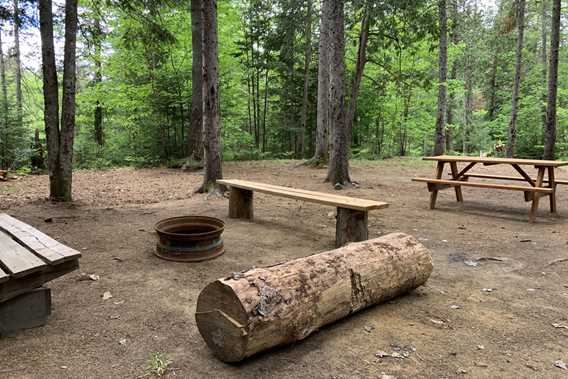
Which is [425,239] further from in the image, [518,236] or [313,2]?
[313,2]

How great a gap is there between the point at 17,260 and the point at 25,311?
371 millimetres

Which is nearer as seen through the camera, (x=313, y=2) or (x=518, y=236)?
(x=518, y=236)

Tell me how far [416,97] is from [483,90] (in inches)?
292

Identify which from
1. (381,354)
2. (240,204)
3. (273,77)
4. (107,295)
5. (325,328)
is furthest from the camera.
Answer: (273,77)

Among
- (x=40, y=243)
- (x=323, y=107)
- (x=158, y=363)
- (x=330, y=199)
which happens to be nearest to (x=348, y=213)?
(x=330, y=199)

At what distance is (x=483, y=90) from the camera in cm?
2481

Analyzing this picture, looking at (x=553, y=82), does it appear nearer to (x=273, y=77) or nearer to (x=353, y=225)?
(x=353, y=225)

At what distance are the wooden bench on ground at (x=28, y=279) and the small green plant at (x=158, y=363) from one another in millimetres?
898

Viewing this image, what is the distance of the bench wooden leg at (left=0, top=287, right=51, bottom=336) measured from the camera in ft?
8.38

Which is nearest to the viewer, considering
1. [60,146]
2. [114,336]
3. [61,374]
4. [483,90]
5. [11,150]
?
[61,374]

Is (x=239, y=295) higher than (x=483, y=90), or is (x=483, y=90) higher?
(x=483, y=90)

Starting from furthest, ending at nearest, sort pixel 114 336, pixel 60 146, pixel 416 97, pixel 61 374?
pixel 416 97
pixel 60 146
pixel 114 336
pixel 61 374

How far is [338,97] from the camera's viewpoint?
8820 mm

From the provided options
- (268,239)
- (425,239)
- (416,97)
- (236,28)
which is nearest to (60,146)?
(268,239)
